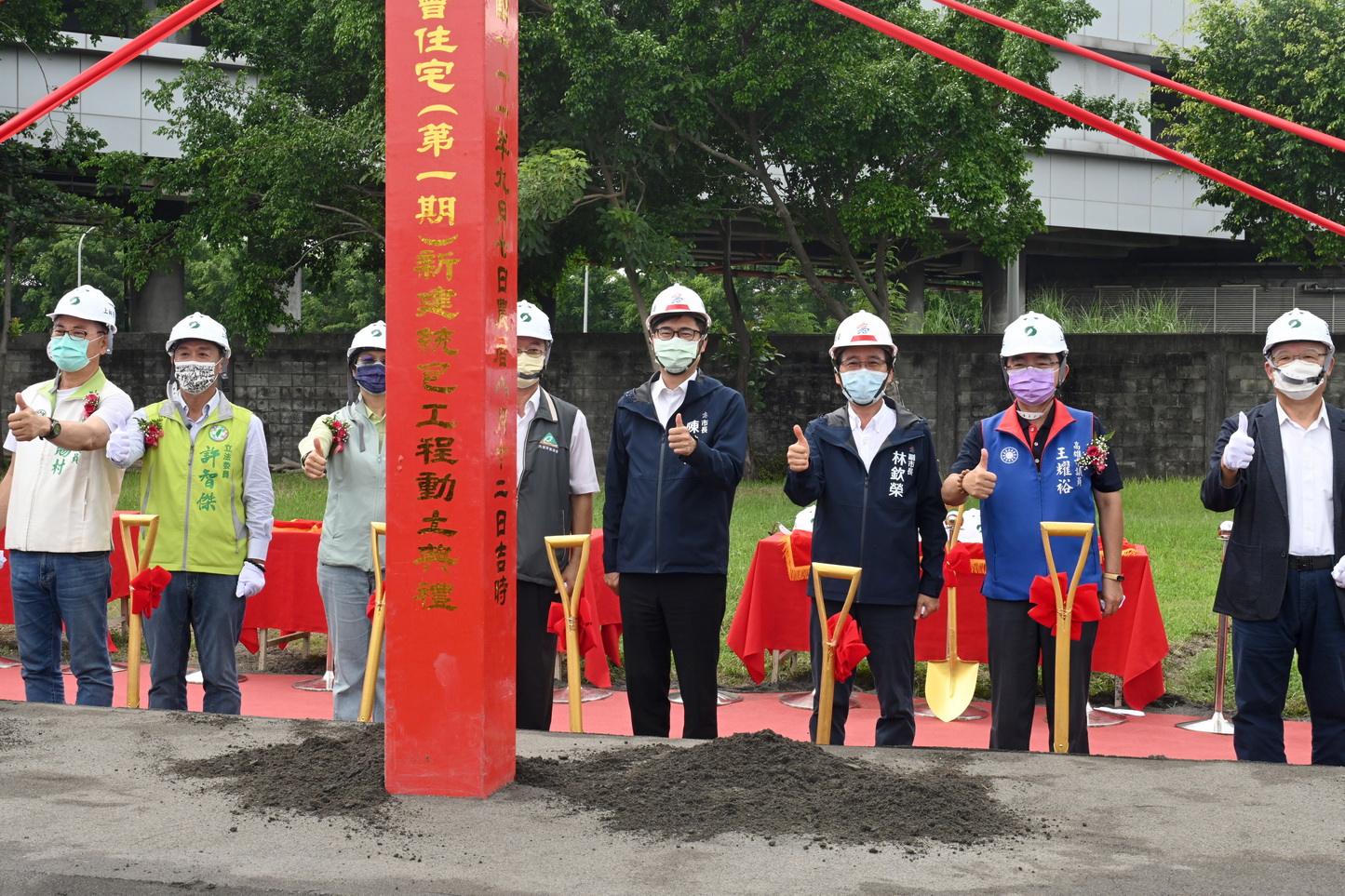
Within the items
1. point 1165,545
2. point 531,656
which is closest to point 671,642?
point 531,656

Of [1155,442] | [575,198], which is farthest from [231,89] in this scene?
[1155,442]

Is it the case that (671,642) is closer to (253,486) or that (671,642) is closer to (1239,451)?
(253,486)

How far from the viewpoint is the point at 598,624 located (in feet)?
19.9

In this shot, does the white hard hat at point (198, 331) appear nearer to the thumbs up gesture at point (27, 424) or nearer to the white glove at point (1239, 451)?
the thumbs up gesture at point (27, 424)

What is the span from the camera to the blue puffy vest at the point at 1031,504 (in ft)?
13.6

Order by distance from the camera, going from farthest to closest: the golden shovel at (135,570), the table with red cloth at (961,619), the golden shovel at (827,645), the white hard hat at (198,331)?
the table with red cloth at (961,619) → the white hard hat at (198,331) → the golden shovel at (135,570) → the golden shovel at (827,645)

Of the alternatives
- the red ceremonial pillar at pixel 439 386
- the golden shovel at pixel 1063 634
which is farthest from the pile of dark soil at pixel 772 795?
the golden shovel at pixel 1063 634

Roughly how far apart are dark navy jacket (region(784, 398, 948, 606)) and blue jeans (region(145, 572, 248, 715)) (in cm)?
207

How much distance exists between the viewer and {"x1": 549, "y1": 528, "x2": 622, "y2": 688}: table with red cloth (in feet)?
19.3

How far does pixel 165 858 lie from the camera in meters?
2.18

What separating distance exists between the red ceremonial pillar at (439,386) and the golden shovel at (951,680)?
9.30 feet

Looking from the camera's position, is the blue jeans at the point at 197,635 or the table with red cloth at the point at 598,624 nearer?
the blue jeans at the point at 197,635

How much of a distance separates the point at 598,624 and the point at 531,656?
5.63ft

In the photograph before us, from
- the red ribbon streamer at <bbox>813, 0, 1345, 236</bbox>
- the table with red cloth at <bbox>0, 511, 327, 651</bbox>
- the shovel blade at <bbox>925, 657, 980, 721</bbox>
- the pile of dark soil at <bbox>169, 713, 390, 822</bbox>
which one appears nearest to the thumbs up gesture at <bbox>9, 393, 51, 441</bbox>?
the pile of dark soil at <bbox>169, 713, 390, 822</bbox>
